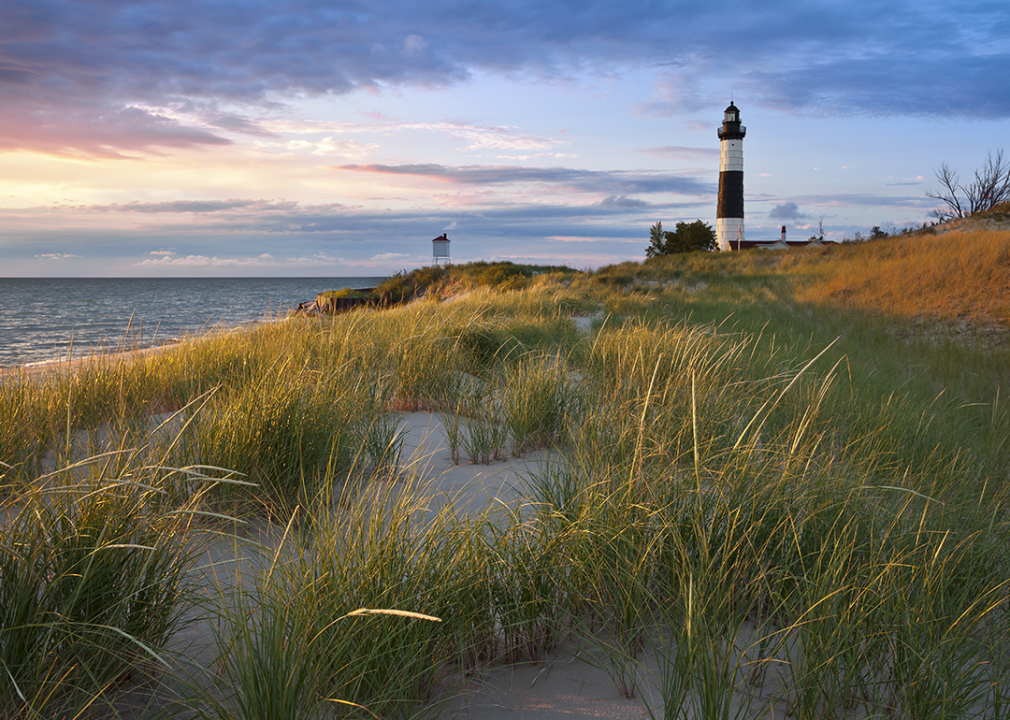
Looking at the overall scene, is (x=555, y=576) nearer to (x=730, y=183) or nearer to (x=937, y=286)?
(x=937, y=286)

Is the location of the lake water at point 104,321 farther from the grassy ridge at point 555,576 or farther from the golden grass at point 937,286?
the golden grass at point 937,286

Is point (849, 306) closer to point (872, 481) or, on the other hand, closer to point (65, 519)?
point (872, 481)

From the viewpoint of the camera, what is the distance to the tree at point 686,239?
41594mm

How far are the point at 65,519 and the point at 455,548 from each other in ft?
3.88

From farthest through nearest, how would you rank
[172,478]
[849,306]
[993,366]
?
[849,306] < [993,366] < [172,478]

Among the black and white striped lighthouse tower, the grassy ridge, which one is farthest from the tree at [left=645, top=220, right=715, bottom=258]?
the grassy ridge

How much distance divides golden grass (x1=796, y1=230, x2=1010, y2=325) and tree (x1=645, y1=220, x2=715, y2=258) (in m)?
25.7

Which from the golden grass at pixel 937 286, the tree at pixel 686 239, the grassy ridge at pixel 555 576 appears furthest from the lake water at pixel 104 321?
the tree at pixel 686 239

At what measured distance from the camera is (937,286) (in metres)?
11.4

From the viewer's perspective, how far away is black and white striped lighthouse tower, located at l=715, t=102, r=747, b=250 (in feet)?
130

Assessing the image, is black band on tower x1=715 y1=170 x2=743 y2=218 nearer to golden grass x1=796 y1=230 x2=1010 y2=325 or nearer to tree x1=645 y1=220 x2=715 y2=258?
tree x1=645 y1=220 x2=715 y2=258

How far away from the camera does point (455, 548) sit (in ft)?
5.80

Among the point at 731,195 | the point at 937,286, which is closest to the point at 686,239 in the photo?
Result: the point at 731,195

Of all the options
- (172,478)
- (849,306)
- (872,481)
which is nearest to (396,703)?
(172,478)
